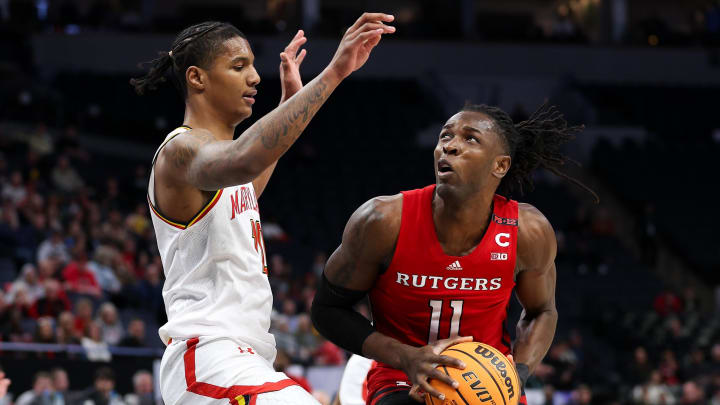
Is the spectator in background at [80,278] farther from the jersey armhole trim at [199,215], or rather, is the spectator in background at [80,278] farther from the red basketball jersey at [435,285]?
the jersey armhole trim at [199,215]

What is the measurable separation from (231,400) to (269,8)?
23504 mm

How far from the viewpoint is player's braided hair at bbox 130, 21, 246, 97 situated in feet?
12.1

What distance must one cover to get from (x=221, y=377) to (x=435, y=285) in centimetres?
103

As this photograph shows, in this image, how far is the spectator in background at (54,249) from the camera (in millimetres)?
10852

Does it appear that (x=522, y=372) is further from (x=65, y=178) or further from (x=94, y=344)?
(x=65, y=178)

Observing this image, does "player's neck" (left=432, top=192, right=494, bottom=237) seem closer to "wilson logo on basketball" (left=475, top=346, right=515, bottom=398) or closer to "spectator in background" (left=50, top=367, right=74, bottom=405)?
"wilson logo on basketball" (left=475, top=346, right=515, bottom=398)

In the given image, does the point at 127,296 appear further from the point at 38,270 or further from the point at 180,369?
the point at 180,369

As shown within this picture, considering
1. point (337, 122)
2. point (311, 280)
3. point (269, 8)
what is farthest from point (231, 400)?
point (269, 8)

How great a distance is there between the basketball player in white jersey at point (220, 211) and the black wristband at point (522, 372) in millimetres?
1076

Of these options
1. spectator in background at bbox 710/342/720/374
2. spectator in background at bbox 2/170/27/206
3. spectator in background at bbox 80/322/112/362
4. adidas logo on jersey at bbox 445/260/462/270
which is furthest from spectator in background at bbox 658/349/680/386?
adidas logo on jersey at bbox 445/260/462/270

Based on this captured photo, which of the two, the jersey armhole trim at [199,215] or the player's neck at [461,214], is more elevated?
the jersey armhole trim at [199,215]

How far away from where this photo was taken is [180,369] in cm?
343

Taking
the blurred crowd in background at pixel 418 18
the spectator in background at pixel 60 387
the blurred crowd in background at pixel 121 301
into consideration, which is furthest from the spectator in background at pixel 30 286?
the blurred crowd in background at pixel 418 18

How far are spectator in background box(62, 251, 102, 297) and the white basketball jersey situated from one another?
24.0ft
